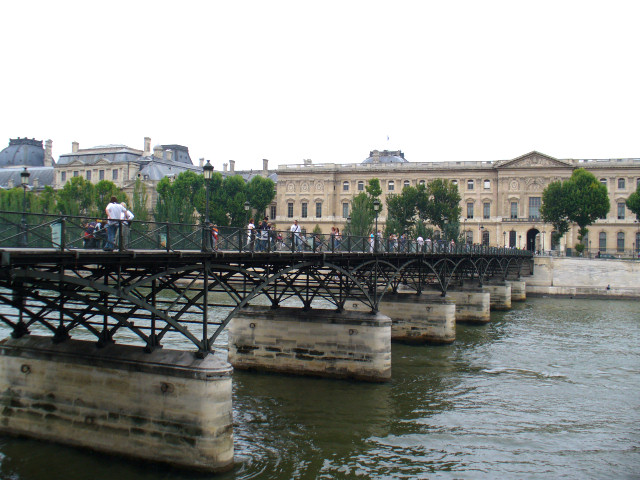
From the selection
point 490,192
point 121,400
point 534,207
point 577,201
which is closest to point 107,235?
point 121,400

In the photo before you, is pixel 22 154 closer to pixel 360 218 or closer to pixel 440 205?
pixel 360 218

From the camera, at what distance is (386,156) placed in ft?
392

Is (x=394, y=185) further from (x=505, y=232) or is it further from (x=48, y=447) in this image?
(x=48, y=447)

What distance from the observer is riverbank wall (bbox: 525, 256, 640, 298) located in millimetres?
66188

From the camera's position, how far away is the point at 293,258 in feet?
67.1

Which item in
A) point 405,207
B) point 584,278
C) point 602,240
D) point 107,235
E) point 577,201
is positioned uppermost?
point 577,201

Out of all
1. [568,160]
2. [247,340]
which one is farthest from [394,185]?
[247,340]

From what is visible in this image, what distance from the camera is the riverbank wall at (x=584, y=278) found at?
217ft

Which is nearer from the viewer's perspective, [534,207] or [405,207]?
[405,207]

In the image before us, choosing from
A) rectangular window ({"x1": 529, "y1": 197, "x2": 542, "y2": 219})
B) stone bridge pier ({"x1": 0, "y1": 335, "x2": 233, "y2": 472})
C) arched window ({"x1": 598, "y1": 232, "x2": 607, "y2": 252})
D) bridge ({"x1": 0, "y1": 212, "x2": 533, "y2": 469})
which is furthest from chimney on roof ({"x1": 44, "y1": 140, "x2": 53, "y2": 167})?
stone bridge pier ({"x1": 0, "y1": 335, "x2": 233, "y2": 472})

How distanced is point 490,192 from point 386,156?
82.6 feet

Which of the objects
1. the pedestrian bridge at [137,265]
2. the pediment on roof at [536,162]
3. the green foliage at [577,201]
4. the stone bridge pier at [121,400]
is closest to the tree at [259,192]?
the pediment on roof at [536,162]

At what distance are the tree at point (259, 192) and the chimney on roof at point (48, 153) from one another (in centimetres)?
Result: 4428

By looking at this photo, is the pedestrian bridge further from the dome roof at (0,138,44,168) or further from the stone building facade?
the dome roof at (0,138,44,168)
